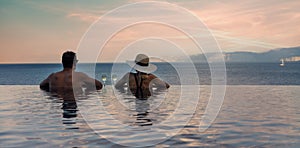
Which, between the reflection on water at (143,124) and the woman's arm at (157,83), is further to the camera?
the woman's arm at (157,83)

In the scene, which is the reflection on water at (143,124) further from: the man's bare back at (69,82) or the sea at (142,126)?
the man's bare back at (69,82)

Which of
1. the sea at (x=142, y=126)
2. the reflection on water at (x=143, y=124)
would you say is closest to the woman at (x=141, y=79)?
the reflection on water at (x=143, y=124)

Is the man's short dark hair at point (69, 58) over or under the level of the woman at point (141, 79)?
over

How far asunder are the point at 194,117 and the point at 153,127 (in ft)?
8.50

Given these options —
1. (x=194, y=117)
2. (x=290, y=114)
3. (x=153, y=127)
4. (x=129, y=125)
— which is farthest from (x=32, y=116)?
(x=290, y=114)

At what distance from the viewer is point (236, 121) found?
11.4 metres

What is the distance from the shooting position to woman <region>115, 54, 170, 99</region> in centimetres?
1947

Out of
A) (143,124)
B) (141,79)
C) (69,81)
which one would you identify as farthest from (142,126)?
(141,79)

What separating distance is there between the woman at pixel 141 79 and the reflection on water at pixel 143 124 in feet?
11.7

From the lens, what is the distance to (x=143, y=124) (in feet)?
35.1

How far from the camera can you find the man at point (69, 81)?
18.3m

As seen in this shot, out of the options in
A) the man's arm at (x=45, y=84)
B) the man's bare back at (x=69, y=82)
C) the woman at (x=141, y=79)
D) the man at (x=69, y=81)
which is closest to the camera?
the man at (x=69, y=81)

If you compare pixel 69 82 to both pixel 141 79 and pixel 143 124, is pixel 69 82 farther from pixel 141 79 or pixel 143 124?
pixel 143 124

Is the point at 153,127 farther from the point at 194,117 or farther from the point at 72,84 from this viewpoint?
the point at 72,84
